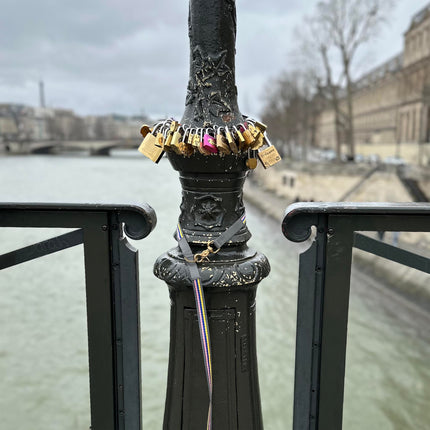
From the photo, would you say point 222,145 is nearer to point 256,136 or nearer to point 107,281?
point 256,136

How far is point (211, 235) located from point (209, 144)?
12.9 inches

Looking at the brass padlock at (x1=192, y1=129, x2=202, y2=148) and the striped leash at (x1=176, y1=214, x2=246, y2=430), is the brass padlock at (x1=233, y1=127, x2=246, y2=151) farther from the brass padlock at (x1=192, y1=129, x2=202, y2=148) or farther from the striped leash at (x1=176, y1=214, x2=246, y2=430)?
the striped leash at (x1=176, y1=214, x2=246, y2=430)

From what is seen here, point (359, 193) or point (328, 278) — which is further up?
point (328, 278)

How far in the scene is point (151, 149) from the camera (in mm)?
1677

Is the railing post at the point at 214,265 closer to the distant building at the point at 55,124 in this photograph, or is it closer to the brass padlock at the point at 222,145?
the brass padlock at the point at 222,145

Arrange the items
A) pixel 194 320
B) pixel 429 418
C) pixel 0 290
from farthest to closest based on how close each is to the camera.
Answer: pixel 0 290 < pixel 429 418 < pixel 194 320

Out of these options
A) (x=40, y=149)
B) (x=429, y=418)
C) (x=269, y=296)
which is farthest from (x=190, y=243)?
(x=40, y=149)

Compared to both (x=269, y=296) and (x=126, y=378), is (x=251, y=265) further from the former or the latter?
(x=269, y=296)

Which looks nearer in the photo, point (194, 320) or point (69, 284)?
point (194, 320)

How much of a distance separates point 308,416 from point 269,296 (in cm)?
1095

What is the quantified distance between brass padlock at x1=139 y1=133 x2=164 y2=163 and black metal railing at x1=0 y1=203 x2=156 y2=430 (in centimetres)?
19

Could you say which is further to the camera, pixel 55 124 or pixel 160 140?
pixel 55 124

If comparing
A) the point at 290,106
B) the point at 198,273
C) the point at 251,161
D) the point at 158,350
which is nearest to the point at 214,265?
the point at 198,273

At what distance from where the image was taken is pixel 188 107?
5.61ft
